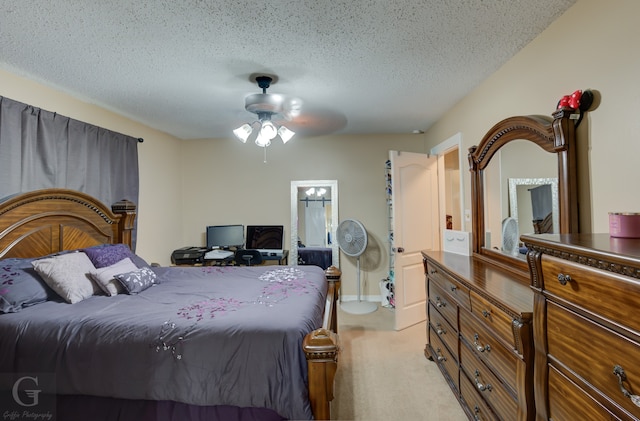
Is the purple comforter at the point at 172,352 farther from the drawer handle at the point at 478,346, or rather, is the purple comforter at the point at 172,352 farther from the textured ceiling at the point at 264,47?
the textured ceiling at the point at 264,47

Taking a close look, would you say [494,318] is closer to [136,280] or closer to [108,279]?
[136,280]

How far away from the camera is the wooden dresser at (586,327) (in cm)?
75

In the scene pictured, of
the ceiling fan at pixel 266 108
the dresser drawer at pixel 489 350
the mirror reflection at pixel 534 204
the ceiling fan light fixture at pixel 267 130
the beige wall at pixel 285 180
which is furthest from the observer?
the beige wall at pixel 285 180

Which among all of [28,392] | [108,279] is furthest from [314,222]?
[28,392]

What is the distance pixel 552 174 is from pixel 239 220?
3.84 metres

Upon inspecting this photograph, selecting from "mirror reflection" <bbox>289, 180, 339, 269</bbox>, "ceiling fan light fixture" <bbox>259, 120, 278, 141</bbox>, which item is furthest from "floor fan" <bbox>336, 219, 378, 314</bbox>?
"ceiling fan light fixture" <bbox>259, 120, 278, 141</bbox>

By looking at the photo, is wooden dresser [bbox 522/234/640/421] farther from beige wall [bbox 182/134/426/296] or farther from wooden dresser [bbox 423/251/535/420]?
beige wall [bbox 182/134/426/296]

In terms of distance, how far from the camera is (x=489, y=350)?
62.2 inches

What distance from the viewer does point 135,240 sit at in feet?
11.1

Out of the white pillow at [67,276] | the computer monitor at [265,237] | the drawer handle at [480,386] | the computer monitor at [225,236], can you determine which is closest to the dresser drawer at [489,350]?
the drawer handle at [480,386]

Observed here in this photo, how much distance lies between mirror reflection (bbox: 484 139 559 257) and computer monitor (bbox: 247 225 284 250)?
110 inches

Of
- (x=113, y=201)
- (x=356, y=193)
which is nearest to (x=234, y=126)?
→ (x=113, y=201)

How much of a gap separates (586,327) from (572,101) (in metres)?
1.22

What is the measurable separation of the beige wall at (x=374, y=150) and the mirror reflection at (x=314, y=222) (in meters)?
0.12
